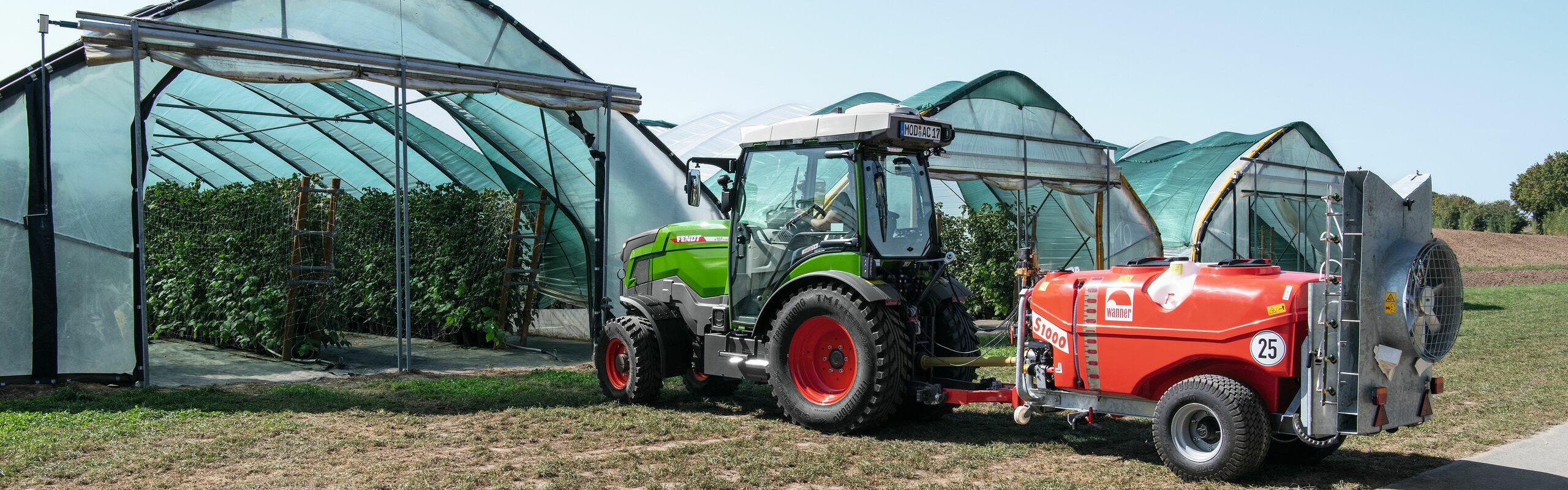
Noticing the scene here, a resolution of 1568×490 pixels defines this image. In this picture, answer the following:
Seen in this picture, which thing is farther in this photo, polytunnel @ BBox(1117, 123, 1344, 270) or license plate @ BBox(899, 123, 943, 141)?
polytunnel @ BBox(1117, 123, 1344, 270)

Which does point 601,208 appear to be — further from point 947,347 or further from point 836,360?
point 947,347

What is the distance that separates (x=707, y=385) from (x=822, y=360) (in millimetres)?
1855

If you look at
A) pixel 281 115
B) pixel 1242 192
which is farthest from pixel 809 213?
pixel 1242 192

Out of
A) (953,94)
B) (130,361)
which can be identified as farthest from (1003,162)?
(130,361)

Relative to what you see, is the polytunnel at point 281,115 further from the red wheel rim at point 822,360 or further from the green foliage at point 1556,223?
the green foliage at point 1556,223

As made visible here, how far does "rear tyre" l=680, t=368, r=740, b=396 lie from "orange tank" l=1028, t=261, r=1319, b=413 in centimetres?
318

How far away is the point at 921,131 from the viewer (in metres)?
7.24

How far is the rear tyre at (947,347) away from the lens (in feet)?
23.6

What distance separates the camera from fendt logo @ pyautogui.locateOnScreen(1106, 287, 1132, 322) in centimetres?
586

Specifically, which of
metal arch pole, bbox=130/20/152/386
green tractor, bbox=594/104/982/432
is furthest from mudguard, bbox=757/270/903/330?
metal arch pole, bbox=130/20/152/386

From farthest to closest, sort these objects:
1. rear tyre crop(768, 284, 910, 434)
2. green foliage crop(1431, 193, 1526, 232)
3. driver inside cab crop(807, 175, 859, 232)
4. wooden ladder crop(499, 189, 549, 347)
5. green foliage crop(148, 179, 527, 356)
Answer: green foliage crop(1431, 193, 1526, 232), wooden ladder crop(499, 189, 549, 347), green foliage crop(148, 179, 527, 356), driver inside cab crop(807, 175, 859, 232), rear tyre crop(768, 284, 910, 434)

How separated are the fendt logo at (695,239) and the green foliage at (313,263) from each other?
4533 mm

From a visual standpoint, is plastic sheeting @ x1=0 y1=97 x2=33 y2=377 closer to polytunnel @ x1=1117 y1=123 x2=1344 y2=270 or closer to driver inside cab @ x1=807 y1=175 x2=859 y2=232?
driver inside cab @ x1=807 y1=175 x2=859 y2=232

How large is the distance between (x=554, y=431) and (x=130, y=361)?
4.29 m
